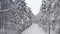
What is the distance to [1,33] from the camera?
8617 millimetres

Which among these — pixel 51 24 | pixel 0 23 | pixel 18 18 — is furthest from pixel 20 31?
pixel 0 23

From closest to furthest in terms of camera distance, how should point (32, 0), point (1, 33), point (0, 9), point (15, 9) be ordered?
point (0, 9) → point (1, 33) → point (15, 9) → point (32, 0)

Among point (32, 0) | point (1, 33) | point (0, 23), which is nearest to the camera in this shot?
point (0, 23)

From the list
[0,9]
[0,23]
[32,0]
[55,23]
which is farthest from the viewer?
[32,0]

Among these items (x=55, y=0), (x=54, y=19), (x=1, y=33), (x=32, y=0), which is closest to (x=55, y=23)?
(x=54, y=19)

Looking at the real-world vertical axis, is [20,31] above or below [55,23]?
below

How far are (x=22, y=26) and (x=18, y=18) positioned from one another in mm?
958

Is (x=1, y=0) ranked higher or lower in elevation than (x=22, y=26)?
higher

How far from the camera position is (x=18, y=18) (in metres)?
12.4

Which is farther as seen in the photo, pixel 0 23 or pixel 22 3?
pixel 22 3

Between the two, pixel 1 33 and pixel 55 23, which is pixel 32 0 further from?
pixel 1 33

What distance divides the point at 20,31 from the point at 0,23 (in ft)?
16.3

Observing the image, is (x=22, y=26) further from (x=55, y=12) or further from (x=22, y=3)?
(x=55, y=12)

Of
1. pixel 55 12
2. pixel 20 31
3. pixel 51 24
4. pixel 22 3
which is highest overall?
pixel 22 3
